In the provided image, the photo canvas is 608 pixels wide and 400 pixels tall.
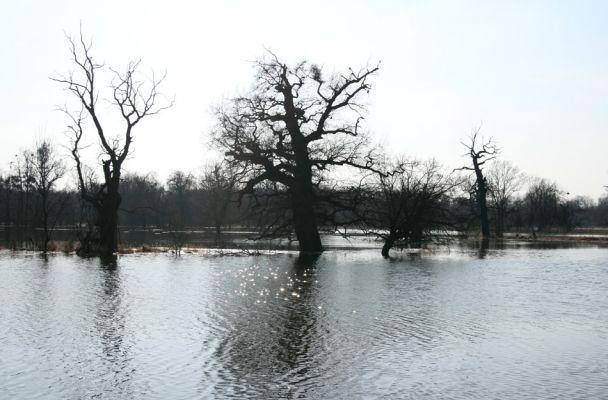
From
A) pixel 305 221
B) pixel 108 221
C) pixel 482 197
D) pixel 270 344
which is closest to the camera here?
pixel 270 344

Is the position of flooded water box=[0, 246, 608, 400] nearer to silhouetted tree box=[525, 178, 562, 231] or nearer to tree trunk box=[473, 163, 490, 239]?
tree trunk box=[473, 163, 490, 239]

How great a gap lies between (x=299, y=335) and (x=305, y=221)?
26812mm

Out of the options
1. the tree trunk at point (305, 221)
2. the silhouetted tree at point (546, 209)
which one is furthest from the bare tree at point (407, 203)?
the silhouetted tree at point (546, 209)

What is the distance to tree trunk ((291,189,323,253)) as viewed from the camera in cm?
3956

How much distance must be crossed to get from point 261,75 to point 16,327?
27.3m

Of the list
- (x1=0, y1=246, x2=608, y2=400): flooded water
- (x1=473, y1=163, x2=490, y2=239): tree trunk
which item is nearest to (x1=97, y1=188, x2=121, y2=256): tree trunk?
(x1=0, y1=246, x2=608, y2=400): flooded water

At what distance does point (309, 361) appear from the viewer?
1126 centimetres

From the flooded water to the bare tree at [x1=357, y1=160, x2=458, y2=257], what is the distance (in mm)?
13931

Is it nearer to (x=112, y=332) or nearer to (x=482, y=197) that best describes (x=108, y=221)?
(x=112, y=332)

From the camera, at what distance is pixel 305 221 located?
40.4 m

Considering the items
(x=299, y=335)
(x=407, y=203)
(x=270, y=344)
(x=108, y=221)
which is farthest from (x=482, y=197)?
(x=270, y=344)

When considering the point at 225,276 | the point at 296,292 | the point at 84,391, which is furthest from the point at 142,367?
the point at 225,276

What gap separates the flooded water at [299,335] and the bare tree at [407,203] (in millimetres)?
13931

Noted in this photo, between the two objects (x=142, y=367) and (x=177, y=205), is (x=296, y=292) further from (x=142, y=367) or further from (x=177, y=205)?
(x=177, y=205)
